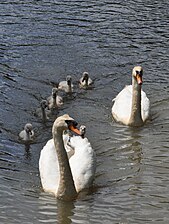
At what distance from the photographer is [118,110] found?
1494 cm

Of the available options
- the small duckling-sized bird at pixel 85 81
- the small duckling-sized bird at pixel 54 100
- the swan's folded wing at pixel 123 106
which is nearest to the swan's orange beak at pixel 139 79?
the swan's folded wing at pixel 123 106

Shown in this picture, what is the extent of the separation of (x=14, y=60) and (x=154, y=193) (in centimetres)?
879

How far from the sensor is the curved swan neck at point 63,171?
1066cm

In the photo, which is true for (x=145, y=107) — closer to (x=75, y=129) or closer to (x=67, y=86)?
(x=67, y=86)

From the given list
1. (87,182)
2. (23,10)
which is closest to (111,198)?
(87,182)

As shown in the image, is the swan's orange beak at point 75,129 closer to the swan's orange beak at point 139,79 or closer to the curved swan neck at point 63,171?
the curved swan neck at point 63,171

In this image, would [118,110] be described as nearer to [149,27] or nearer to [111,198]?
[111,198]

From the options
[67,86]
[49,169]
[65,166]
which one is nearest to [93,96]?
[67,86]

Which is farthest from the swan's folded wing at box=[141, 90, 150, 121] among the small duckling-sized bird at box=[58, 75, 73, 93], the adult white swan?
the adult white swan

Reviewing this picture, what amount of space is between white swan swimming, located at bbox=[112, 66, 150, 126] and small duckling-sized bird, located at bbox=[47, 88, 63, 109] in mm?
1502

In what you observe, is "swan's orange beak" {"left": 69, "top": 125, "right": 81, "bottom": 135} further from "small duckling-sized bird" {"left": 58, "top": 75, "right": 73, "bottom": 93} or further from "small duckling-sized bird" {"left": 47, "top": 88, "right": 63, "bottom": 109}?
"small duckling-sized bird" {"left": 58, "top": 75, "right": 73, "bottom": 93}

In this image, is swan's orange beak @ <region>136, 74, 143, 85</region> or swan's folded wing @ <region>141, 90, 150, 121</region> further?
swan's folded wing @ <region>141, 90, 150, 121</region>

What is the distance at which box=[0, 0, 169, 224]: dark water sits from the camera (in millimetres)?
10562

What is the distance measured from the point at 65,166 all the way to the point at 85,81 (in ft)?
21.1
